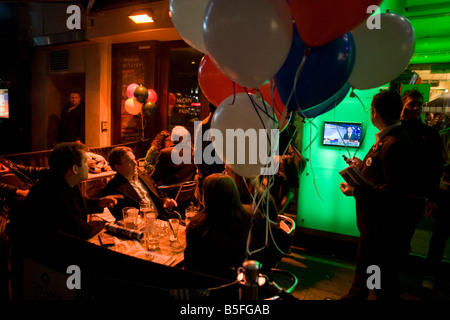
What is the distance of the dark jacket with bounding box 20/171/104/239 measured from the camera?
2129 mm

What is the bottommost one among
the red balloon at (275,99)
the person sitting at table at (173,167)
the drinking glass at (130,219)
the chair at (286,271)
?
the chair at (286,271)

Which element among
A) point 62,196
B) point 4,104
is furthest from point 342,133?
point 4,104

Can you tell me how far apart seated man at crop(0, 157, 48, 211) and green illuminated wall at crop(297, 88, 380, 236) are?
3.53 m

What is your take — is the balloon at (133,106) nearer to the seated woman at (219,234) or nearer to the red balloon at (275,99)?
the red balloon at (275,99)

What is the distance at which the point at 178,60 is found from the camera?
21.9 feet

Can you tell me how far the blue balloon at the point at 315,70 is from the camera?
4.80 ft

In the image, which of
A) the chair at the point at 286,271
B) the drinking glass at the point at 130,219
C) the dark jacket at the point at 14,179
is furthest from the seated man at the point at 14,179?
the chair at the point at 286,271

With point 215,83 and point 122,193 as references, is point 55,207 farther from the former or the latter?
point 215,83

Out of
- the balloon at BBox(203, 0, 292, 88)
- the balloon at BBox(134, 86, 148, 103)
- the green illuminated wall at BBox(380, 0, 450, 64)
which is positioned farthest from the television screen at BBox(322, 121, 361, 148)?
the balloon at BBox(134, 86, 148, 103)

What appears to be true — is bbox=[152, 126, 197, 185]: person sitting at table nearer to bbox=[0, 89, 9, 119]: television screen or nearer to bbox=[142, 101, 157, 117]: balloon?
bbox=[142, 101, 157, 117]: balloon

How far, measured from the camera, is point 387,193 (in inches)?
94.9

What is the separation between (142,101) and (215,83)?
4.35m

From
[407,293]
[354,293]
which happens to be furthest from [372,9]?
[407,293]

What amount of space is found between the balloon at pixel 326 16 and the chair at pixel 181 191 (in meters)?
2.56
